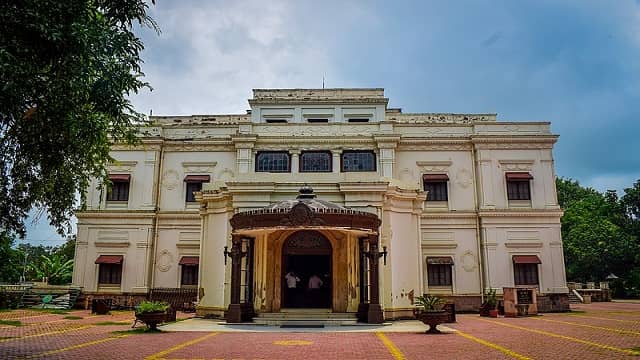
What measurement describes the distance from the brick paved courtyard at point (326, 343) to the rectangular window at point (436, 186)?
488 inches

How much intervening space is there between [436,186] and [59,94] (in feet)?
78.1

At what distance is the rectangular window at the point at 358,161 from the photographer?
1178 inches

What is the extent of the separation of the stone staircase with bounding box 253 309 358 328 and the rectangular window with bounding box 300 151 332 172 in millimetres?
11520

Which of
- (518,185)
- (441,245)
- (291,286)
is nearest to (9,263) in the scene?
(291,286)

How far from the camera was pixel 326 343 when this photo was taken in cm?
1359

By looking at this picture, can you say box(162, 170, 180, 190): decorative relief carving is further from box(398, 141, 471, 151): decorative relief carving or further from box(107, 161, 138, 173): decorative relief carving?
box(398, 141, 471, 151): decorative relief carving

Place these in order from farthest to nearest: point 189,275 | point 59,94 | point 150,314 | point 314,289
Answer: point 189,275, point 314,289, point 150,314, point 59,94

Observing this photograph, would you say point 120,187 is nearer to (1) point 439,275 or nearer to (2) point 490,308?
(1) point 439,275

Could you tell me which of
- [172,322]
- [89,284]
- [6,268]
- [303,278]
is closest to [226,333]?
[172,322]

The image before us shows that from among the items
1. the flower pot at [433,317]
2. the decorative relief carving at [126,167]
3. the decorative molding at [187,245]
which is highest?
the decorative relief carving at [126,167]

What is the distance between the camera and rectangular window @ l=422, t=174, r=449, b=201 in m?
30.0

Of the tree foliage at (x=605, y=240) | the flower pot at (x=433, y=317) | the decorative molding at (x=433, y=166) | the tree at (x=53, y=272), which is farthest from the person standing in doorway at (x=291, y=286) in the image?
the tree foliage at (x=605, y=240)

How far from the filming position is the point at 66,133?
1048 cm

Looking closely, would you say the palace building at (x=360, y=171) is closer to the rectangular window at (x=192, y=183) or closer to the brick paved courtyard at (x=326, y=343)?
the rectangular window at (x=192, y=183)
